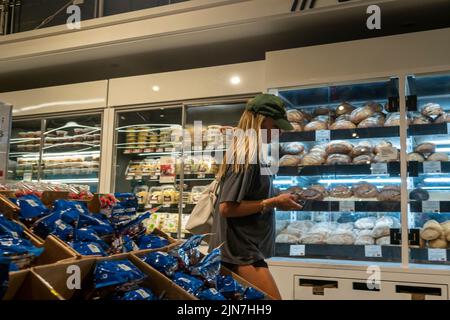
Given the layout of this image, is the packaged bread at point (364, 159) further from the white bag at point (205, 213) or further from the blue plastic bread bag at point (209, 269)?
the blue plastic bread bag at point (209, 269)

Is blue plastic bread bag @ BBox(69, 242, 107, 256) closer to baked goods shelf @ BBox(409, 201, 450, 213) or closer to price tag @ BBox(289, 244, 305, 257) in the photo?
price tag @ BBox(289, 244, 305, 257)

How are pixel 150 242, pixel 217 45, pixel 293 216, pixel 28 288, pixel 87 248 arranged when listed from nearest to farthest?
pixel 28 288 → pixel 87 248 → pixel 150 242 → pixel 293 216 → pixel 217 45

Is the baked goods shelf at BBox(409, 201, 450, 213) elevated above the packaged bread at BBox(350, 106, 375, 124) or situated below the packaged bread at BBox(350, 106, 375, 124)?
below

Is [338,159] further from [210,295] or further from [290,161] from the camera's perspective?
[210,295]

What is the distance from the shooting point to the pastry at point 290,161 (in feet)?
10.8

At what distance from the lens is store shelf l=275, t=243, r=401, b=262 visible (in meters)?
2.93

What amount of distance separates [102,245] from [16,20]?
4.81m

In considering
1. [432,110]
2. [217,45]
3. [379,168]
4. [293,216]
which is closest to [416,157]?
[379,168]

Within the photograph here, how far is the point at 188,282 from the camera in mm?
1249

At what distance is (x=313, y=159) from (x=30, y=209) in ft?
7.43

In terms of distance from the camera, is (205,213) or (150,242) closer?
(150,242)

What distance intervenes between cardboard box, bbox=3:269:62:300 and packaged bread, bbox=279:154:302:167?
2.54 meters


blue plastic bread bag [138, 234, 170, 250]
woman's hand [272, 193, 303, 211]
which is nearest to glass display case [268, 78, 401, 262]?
woman's hand [272, 193, 303, 211]

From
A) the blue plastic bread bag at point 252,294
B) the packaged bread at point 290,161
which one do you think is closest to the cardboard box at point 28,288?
the blue plastic bread bag at point 252,294
